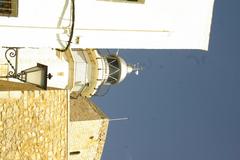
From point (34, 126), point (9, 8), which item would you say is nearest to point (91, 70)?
point (34, 126)

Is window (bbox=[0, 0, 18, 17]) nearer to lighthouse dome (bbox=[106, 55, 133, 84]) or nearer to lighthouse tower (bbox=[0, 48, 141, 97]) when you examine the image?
lighthouse tower (bbox=[0, 48, 141, 97])

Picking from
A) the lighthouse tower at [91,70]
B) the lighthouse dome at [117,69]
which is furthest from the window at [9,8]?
the lighthouse dome at [117,69]

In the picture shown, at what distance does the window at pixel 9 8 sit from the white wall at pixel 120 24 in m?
0.13

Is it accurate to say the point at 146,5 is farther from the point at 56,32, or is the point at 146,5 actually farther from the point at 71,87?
the point at 71,87

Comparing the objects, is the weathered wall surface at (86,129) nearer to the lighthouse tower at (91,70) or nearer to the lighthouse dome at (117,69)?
→ the lighthouse tower at (91,70)

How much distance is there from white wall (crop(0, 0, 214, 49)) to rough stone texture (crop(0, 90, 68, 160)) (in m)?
3.25

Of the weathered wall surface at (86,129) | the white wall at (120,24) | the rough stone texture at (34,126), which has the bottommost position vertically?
the weathered wall surface at (86,129)

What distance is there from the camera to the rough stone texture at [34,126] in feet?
56.0

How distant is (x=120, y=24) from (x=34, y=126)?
4851 mm

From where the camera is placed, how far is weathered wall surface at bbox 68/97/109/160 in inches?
1287

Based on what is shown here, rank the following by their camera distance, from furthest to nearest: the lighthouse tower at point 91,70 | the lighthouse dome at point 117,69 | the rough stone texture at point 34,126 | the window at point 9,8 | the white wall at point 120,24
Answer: the lighthouse dome at point 117,69 < the lighthouse tower at point 91,70 < the rough stone texture at point 34,126 < the white wall at point 120,24 < the window at point 9,8

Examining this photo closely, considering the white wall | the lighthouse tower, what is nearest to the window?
the white wall

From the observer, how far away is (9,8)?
1380 cm

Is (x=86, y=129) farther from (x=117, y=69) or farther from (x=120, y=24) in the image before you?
(x=120, y=24)
